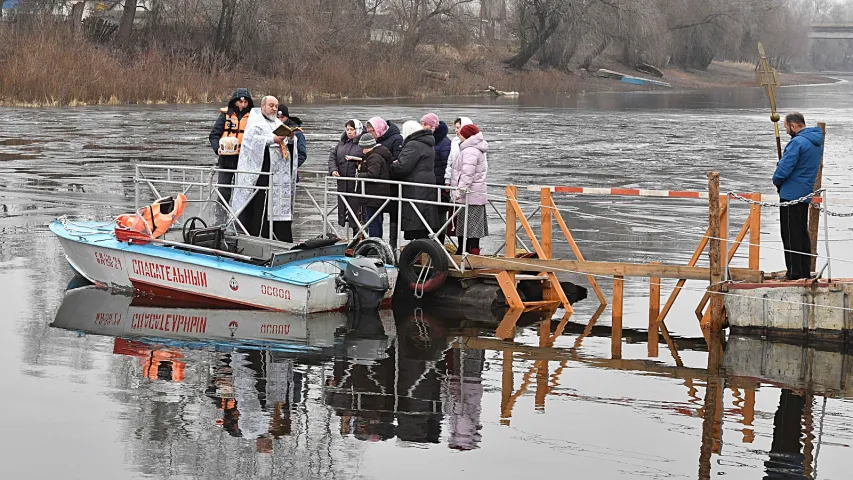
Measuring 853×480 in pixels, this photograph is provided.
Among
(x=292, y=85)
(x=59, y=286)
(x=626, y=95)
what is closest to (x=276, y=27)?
(x=292, y=85)

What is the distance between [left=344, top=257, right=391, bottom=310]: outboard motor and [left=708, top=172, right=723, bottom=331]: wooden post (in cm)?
300

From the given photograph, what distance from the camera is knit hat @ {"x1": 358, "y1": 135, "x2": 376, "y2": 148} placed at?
13.5m

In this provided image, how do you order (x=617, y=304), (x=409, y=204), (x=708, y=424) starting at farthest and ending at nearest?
(x=409, y=204) → (x=617, y=304) → (x=708, y=424)

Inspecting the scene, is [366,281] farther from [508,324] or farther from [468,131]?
[468,131]

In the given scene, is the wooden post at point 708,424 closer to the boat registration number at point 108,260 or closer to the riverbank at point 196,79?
the boat registration number at point 108,260

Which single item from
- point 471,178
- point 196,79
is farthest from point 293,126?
point 196,79

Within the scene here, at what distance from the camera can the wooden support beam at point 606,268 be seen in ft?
39.7

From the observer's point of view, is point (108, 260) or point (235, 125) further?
point (235, 125)

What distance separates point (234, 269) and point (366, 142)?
2.11 meters

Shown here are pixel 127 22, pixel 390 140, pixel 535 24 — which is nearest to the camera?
pixel 390 140

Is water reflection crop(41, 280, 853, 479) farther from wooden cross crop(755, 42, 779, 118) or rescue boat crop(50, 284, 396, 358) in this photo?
wooden cross crop(755, 42, 779, 118)

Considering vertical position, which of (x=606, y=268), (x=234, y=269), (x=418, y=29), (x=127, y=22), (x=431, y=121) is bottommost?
(x=234, y=269)

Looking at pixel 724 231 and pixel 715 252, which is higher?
pixel 724 231

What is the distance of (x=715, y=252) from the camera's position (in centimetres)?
1178
